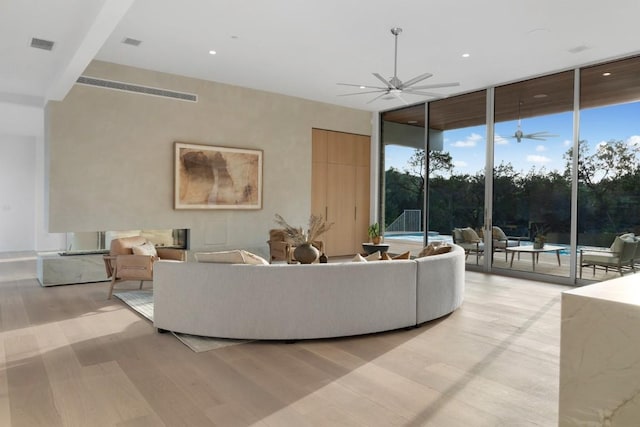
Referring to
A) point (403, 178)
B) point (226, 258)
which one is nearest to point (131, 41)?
point (226, 258)

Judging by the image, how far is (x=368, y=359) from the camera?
3486mm

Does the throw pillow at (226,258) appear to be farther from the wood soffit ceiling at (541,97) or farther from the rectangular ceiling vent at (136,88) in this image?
the wood soffit ceiling at (541,97)

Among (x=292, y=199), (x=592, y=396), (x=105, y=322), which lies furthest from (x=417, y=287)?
(x=292, y=199)

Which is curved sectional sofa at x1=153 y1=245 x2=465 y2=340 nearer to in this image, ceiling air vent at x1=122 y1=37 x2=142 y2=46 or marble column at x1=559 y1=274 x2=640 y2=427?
marble column at x1=559 y1=274 x2=640 y2=427

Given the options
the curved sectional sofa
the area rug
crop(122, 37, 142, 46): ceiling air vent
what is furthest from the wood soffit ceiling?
the area rug

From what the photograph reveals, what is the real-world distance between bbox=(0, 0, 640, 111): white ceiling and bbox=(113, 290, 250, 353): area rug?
3018mm

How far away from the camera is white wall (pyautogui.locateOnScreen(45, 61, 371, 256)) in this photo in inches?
257

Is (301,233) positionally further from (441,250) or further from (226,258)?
(441,250)

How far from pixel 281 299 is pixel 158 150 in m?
4.60

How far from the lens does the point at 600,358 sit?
145cm

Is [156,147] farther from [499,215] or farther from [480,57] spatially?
[499,215]

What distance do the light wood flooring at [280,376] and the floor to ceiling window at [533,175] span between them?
2968 millimetres

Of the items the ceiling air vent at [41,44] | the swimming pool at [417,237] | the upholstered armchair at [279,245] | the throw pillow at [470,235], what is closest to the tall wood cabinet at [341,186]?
the swimming pool at [417,237]

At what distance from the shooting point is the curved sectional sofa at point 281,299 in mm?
3811
